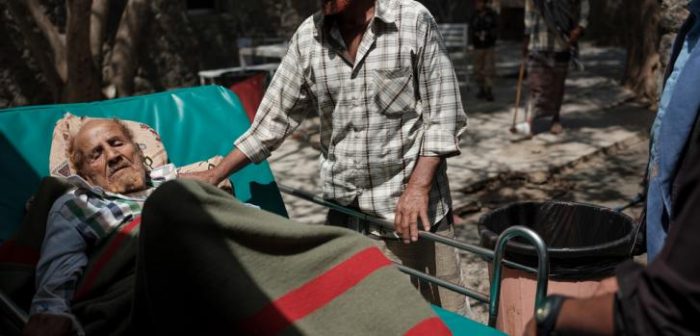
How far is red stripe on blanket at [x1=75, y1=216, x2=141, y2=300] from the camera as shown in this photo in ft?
7.88

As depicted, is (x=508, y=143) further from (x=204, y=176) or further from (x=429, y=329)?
(x=429, y=329)

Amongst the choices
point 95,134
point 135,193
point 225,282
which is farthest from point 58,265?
point 225,282

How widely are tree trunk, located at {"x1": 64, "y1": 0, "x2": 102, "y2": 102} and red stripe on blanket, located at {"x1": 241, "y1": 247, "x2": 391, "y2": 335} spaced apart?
139 inches

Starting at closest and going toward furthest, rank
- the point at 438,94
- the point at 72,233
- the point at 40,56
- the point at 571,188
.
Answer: the point at 72,233
the point at 438,94
the point at 40,56
the point at 571,188

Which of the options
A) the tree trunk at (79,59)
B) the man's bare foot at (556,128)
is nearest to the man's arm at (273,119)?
the tree trunk at (79,59)

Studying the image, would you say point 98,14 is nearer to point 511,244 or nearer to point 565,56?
point 511,244

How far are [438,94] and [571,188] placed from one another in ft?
12.1

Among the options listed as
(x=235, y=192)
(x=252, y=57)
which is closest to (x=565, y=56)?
(x=252, y=57)

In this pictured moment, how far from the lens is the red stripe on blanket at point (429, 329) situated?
79.4 inches

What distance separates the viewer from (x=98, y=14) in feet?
17.6

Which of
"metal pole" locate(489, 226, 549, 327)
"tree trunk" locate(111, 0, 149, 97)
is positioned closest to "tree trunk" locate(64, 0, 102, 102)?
"tree trunk" locate(111, 0, 149, 97)

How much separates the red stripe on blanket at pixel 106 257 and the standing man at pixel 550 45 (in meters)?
5.69

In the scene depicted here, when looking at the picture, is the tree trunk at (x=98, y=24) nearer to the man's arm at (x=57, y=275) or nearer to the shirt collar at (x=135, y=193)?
the shirt collar at (x=135, y=193)

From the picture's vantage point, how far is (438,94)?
8.73 feet
